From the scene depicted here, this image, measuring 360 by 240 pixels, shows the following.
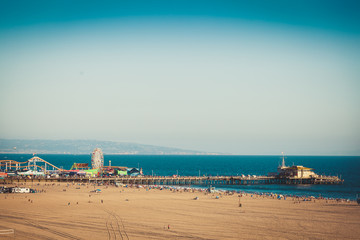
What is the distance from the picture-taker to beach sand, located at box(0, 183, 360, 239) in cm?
2778

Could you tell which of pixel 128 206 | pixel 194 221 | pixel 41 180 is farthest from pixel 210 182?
pixel 194 221

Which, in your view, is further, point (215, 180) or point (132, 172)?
point (132, 172)

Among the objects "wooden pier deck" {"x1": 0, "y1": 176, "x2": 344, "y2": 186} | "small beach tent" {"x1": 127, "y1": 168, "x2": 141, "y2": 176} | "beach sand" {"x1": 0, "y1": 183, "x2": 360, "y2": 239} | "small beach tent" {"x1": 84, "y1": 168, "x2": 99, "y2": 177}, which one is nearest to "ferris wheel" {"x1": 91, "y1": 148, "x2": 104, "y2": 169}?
"small beach tent" {"x1": 84, "y1": 168, "x2": 99, "y2": 177}

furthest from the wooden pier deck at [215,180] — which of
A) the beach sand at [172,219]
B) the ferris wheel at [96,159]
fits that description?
the beach sand at [172,219]

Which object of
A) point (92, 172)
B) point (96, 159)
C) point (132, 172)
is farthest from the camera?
point (132, 172)

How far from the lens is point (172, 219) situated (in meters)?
33.4

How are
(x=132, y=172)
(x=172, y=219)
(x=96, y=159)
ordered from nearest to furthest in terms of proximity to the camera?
(x=172, y=219), (x=96, y=159), (x=132, y=172)

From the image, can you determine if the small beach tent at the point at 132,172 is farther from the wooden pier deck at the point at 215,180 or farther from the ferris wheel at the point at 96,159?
the ferris wheel at the point at 96,159

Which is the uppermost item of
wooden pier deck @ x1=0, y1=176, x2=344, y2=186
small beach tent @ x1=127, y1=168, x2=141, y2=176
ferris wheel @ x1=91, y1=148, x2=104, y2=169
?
ferris wheel @ x1=91, y1=148, x2=104, y2=169

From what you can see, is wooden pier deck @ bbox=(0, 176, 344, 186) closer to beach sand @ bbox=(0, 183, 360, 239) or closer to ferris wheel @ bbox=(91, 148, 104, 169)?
ferris wheel @ bbox=(91, 148, 104, 169)

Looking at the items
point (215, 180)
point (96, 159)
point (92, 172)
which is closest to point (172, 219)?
point (92, 172)

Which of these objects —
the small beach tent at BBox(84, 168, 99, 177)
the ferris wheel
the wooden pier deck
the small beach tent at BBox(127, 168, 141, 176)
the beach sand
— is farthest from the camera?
the small beach tent at BBox(127, 168, 141, 176)

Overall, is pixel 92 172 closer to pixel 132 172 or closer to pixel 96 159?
pixel 96 159

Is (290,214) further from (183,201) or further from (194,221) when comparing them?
(183,201)
